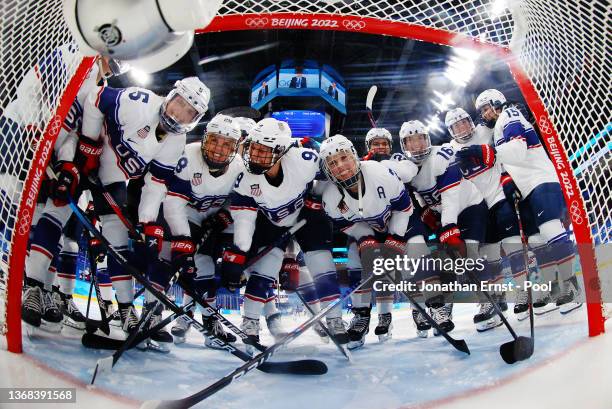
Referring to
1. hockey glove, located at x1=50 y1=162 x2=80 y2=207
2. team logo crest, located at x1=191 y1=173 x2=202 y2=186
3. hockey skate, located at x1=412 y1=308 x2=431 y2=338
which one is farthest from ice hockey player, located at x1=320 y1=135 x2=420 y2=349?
hockey glove, located at x1=50 y1=162 x2=80 y2=207

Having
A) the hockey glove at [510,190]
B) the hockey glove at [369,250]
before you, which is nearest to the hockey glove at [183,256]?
the hockey glove at [369,250]

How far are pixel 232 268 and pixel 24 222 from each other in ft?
2.91

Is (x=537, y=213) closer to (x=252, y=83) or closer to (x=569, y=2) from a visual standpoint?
(x=569, y=2)

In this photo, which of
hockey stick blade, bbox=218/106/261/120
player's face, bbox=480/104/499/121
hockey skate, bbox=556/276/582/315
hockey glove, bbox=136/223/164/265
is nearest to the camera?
hockey glove, bbox=136/223/164/265

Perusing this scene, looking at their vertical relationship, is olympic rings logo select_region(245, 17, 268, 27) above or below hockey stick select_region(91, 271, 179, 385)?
above

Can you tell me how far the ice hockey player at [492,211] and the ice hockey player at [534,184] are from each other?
0.25 feet

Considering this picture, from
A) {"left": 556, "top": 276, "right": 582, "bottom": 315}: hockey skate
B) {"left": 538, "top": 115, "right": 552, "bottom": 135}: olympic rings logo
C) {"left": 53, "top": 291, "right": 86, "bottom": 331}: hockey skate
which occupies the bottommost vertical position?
{"left": 556, "top": 276, "right": 582, "bottom": 315}: hockey skate

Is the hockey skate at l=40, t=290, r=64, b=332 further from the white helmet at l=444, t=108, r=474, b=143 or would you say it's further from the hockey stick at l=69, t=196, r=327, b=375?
the white helmet at l=444, t=108, r=474, b=143

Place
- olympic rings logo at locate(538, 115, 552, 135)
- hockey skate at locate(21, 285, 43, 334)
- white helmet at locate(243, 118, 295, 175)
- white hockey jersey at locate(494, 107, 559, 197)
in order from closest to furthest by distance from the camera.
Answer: olympic rings logo at locate(538, 115, 552, 135) < hockey skate at locate(21, 285, 43, 334) < white helmet at locate(243, 118, 295, 175) < white hockey jersey at locate(494, 107, 559, 197)

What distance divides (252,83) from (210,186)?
6316 millimetres

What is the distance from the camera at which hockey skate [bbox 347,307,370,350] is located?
2.49 meters

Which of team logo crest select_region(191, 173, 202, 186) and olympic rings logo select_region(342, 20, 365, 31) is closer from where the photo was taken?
olympic rings logo select_region(342, 20, 365, 31)

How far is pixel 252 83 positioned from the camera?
838cm

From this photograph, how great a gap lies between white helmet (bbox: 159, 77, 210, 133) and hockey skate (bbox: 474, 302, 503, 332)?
1897mm
